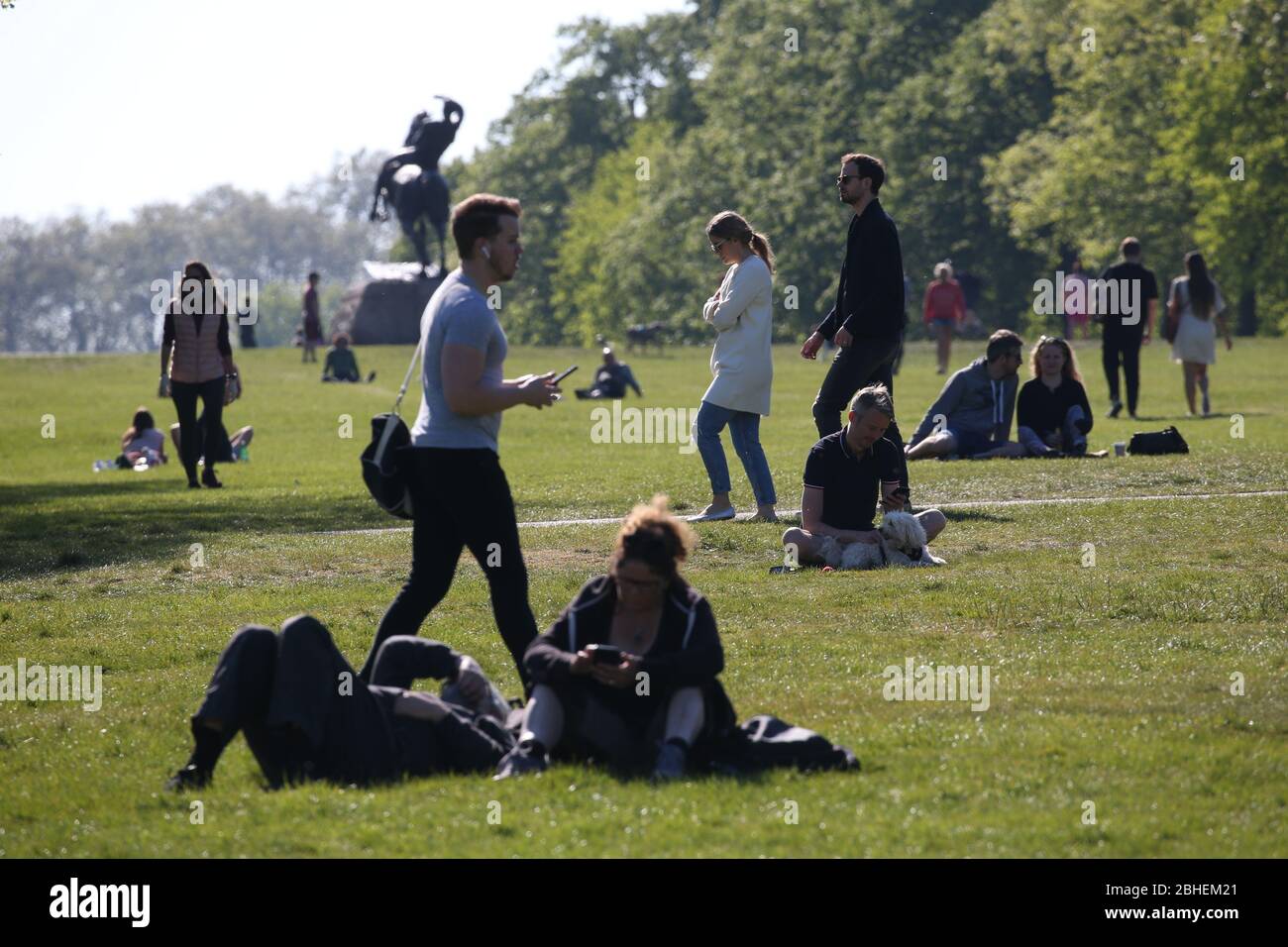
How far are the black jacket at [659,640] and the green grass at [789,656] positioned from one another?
0.38m

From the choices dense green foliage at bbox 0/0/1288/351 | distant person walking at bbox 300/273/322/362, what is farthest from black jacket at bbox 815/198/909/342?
distant person walking at bbox 300/273/322/362

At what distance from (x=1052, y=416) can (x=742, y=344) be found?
567cm

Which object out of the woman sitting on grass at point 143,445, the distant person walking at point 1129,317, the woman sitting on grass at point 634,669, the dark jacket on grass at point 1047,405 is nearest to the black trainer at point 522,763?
the woman sitting on grass at point 634,669

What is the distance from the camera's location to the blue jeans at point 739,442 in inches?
533

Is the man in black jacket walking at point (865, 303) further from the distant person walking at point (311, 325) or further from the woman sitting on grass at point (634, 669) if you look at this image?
the distant person walking at point (311, 325)

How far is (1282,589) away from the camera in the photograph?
10523mm

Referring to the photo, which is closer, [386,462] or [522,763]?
[522,763]

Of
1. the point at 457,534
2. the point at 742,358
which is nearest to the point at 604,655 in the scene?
the point at 457,534

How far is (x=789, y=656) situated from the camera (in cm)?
912

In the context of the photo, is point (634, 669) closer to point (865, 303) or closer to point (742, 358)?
point (865, 303)

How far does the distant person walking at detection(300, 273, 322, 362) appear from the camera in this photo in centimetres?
4884
